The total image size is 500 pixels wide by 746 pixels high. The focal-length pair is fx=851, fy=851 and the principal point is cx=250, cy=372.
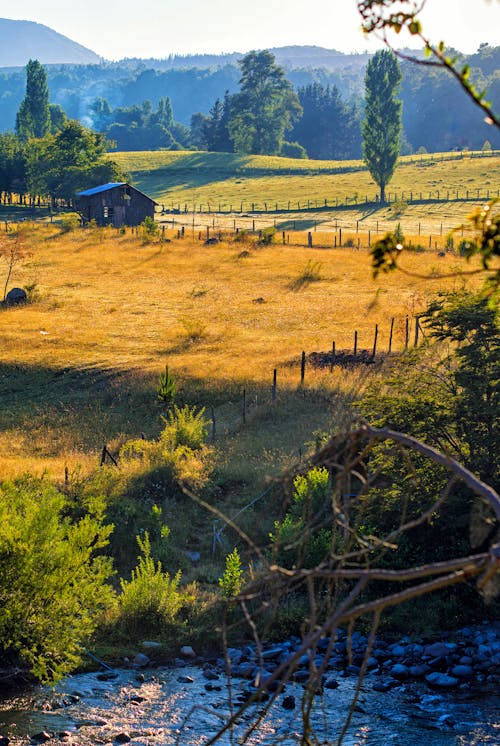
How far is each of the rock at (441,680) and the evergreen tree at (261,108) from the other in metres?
126

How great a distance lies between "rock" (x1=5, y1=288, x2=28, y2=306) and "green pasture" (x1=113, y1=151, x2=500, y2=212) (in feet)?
176

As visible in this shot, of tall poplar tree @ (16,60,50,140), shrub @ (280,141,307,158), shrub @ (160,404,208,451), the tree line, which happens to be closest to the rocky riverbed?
shrub @ (160,404,208,451)

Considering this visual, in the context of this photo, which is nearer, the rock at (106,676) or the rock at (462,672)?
the rock at (462,672)

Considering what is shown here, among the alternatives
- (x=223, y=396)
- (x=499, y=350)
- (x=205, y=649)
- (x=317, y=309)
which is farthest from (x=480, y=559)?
(x=317, y=309)

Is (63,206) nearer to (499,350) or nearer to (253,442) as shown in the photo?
(253,442)

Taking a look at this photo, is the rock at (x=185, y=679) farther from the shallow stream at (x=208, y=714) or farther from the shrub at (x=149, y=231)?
the shrub at (x=149, y=231)

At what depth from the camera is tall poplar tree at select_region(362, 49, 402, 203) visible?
Result: 90.9 meters

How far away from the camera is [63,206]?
88312 mm

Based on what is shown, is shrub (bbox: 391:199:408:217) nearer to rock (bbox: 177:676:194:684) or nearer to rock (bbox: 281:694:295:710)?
rock (bbox: 177:676:194:684)

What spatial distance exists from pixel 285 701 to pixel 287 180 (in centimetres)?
10236

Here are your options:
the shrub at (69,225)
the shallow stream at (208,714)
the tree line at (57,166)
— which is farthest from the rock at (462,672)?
the tree line at (57,166)

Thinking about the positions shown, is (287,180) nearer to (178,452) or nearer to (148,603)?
(178,452)

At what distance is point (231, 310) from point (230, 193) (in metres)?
67.4

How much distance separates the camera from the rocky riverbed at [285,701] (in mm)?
11773
